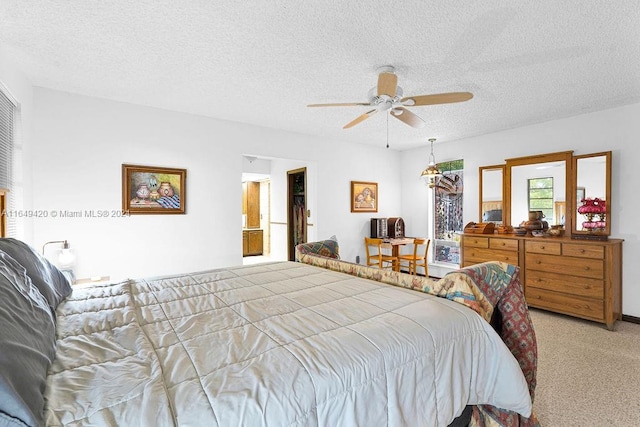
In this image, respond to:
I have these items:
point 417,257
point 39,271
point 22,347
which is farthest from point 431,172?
point 22,347

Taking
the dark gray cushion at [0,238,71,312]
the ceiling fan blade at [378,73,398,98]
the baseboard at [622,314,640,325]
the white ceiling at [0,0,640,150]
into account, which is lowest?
the baseboard at [622,314,640,325]

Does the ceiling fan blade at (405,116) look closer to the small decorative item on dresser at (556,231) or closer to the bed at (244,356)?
the bed at (244,356)

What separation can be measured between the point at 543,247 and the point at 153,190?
468 centimetres

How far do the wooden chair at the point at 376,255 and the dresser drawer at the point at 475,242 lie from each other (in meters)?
1.12

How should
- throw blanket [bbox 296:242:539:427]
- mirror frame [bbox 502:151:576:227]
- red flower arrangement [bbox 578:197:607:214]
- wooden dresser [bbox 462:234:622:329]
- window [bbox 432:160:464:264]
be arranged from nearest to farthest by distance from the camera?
throw blanket [bbox 296:242:539:427], wooden dresser [bbox 462:234:622:329], red flower arrangement [bbox 578:197:607:214], mirror frame [bbox 502:151:576:227], window [bbox 432:160:464:264]

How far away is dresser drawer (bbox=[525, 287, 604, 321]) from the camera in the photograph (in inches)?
132

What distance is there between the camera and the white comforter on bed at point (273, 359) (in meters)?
0.83

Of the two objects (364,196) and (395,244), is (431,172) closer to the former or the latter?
(395,244)

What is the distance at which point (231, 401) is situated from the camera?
84 cm

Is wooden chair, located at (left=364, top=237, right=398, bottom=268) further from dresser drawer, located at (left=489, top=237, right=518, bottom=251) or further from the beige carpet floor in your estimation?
the beige carpet floor

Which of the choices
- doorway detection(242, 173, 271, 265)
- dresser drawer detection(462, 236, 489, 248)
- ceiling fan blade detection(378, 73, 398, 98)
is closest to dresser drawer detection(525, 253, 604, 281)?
dresser drawer detection(462, 236, 489, 248)

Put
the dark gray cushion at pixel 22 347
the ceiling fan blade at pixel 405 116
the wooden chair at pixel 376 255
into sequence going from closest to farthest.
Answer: the dark gray cushion at pixel 22 347 < the ceiling fan blade at pixel 405 116 < the wooden chair at pixel 376 255

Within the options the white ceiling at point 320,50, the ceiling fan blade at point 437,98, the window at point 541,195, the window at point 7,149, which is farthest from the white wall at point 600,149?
the window at point 7,149

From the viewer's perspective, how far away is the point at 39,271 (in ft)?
5.01
